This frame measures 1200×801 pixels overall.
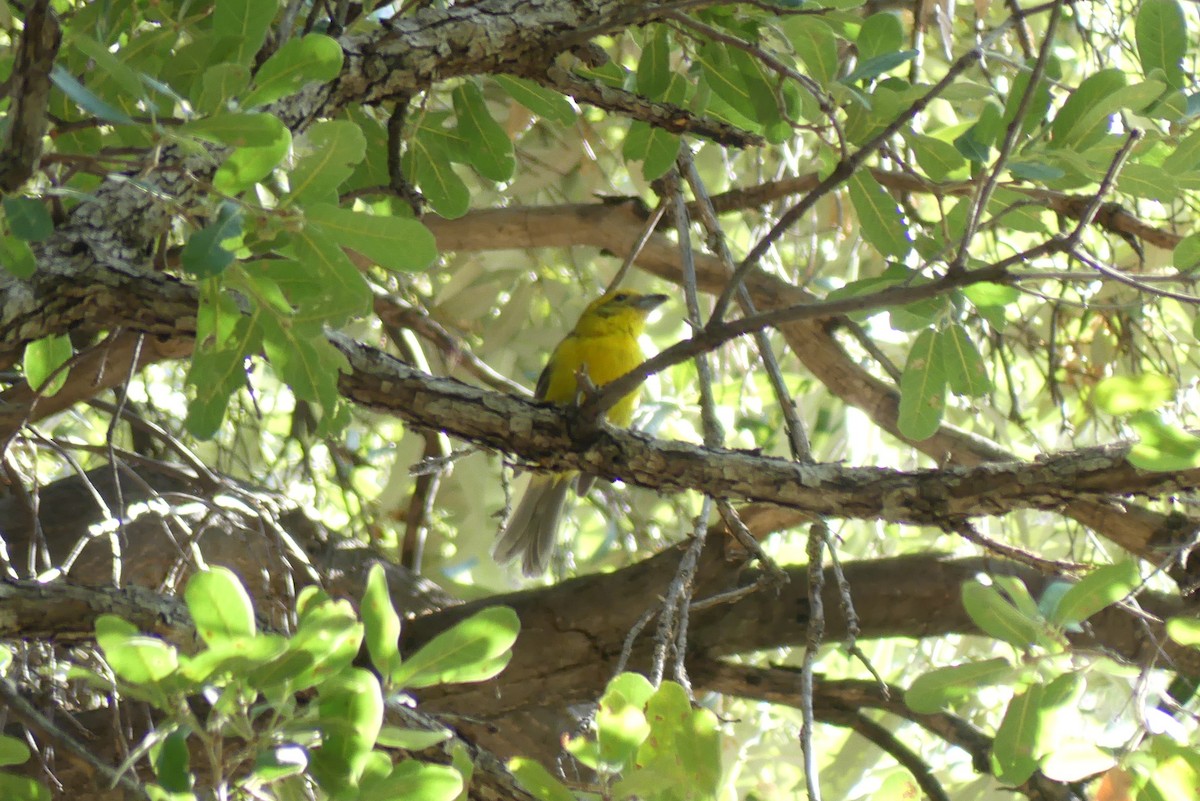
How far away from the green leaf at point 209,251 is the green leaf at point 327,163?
139mm

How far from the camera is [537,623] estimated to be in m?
3.40

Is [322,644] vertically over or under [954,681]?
over

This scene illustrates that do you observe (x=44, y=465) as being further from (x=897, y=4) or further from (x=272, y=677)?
(x=272, y=677)

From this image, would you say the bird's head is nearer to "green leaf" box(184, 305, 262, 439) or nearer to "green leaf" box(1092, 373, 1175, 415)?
"green leaf" box(1092, 373, 1175, 415)

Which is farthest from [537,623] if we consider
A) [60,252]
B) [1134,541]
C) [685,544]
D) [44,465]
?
[44,465]

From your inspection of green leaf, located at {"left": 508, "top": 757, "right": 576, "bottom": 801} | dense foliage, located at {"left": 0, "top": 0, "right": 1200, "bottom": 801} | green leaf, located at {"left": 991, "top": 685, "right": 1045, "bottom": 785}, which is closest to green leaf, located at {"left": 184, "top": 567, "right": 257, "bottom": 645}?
dense foliage, located at {"left": 0, "top": 0, "right": 1200, "bottom": 801}

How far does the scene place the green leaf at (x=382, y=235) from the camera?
1560mm

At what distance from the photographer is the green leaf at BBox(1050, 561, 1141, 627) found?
1694 mm

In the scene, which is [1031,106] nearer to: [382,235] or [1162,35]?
[1162,35]

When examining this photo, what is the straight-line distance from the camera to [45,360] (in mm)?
2113

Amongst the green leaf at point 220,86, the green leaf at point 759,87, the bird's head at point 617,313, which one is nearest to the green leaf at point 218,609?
the green leaf at point 220,86

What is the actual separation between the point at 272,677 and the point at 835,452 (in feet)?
9.65

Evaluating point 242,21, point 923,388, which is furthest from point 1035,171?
point 242,21

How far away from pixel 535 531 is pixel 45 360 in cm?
252
